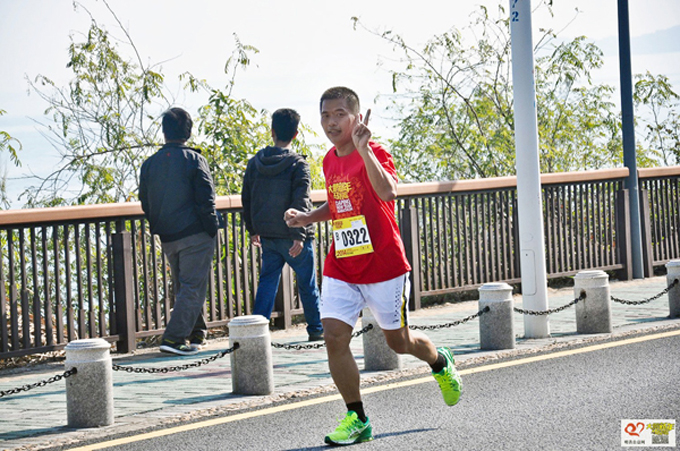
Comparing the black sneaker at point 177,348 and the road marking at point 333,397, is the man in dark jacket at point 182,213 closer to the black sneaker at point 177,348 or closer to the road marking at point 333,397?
the black sneaker at point 177,348

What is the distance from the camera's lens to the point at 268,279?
31.9ft

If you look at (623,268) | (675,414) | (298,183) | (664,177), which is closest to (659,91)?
(664,177)

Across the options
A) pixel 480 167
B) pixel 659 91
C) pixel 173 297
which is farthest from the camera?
pixel 659 91

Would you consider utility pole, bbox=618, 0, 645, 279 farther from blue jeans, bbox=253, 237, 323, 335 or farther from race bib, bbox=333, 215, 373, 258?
race bib, bbox=333, 215, 373, 258

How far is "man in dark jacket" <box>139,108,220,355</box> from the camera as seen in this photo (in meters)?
9.27

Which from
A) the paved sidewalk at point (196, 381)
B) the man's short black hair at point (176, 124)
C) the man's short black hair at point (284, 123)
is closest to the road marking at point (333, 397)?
the paved sidewalk at point (196, 381)

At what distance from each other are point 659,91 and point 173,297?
12.8m

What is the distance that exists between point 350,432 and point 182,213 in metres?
4.24

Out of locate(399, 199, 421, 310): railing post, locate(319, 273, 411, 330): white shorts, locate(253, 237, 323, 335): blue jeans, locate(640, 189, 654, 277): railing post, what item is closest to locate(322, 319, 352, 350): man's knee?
locate(319, 273, 411, 330): white shorts

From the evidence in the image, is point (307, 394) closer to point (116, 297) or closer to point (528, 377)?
point (528, 377)

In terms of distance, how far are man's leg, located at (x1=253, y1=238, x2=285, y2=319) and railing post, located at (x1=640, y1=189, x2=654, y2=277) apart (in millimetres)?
7639

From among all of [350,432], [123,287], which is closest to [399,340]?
[350,432]

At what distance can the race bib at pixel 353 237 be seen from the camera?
5.58 meters

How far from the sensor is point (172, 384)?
783cm
